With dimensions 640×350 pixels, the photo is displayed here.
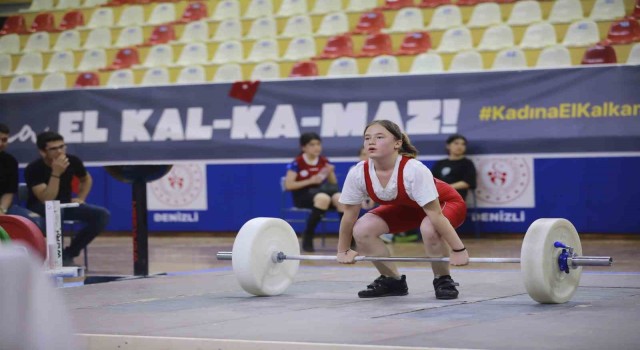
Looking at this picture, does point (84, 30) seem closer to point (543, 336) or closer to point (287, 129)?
point (287, 129)

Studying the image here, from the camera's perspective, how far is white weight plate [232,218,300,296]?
6.59 meters

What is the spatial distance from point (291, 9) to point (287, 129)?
2.43 m

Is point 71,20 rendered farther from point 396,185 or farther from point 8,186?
point 396,185

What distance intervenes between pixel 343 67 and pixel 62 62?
452cm

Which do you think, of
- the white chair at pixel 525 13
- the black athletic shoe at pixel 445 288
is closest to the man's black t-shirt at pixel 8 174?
the black athletic shoe at pixel 445 288

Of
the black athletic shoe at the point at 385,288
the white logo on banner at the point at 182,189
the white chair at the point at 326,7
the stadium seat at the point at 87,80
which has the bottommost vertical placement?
the black athletic shoe at the point at 385,288

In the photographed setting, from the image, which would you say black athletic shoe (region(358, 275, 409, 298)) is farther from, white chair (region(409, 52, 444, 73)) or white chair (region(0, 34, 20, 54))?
white chair (region(0, 34, 20, 54))

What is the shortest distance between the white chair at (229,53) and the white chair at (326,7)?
1115 mm

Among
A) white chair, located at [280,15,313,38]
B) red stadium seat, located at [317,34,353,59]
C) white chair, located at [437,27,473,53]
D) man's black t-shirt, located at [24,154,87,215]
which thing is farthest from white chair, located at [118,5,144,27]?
man's black t-shirt, located at [24,154,87,215]

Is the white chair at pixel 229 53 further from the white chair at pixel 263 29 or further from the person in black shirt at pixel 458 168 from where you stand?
the person in black shirt at pixel 458 168

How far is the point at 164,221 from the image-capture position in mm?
13641

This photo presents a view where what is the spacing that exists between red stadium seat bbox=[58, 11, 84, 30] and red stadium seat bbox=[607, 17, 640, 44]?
311 inches

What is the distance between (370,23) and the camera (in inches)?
551

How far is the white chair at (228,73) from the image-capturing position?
1420cm
